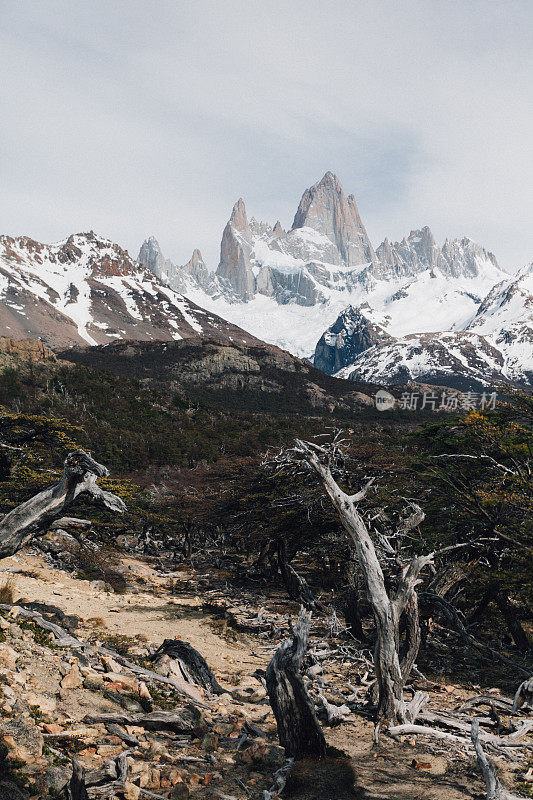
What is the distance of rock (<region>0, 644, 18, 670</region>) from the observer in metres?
7.16

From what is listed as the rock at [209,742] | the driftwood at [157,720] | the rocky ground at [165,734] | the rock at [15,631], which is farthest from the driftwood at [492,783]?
the rock at [15,631]

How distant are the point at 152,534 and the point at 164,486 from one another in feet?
16.2

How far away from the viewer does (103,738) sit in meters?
6.37

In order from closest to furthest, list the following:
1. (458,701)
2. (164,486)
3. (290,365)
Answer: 1. (458,701)
2. (164,486)
3. (290,365)

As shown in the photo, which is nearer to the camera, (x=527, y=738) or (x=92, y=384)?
(x=527, y=738)

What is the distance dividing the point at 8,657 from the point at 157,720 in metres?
2.44

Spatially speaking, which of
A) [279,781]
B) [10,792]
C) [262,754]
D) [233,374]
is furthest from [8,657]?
[233,374]

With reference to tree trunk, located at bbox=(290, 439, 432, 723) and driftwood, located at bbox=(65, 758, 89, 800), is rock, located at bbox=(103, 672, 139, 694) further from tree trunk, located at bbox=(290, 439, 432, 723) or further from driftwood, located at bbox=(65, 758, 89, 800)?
tree trunk, located at bbox=(290, 439, 432, 723)

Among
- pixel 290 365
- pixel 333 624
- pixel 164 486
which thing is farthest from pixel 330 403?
pixel 333 624

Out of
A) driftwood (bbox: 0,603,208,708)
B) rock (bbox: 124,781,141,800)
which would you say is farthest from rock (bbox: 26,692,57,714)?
driftwood (bbox: 0,603,208,708)

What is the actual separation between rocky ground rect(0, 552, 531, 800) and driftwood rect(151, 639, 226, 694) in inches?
8.6

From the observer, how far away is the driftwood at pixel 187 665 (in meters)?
9.62

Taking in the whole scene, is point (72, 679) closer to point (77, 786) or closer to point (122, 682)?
point (122, 682)

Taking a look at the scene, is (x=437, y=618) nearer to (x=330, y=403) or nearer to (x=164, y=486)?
(x=164, y=486)
